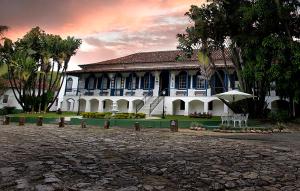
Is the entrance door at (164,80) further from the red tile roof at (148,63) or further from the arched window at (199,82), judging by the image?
the arched window at (199,82)

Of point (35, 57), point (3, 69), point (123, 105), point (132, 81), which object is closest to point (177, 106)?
point (132, 81)

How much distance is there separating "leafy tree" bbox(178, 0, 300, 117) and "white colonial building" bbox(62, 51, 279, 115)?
16.9ft

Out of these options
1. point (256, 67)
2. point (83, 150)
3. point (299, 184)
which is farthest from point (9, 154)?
point (256, 67)

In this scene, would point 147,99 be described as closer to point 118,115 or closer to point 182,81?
point 182,81

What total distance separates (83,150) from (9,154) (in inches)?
80.3

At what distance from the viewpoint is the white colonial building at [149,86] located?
31.5 meters

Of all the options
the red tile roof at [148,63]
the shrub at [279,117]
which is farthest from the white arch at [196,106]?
the shrub at [279,117]

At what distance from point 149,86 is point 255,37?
590 inches

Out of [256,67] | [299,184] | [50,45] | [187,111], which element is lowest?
[299,184]

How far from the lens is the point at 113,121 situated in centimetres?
2219

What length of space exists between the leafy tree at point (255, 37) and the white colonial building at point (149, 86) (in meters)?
5.15

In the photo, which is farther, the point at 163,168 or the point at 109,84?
the point at 109,84

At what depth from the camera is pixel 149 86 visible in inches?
1359

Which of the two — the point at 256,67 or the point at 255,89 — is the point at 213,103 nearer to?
the point at 255,89
